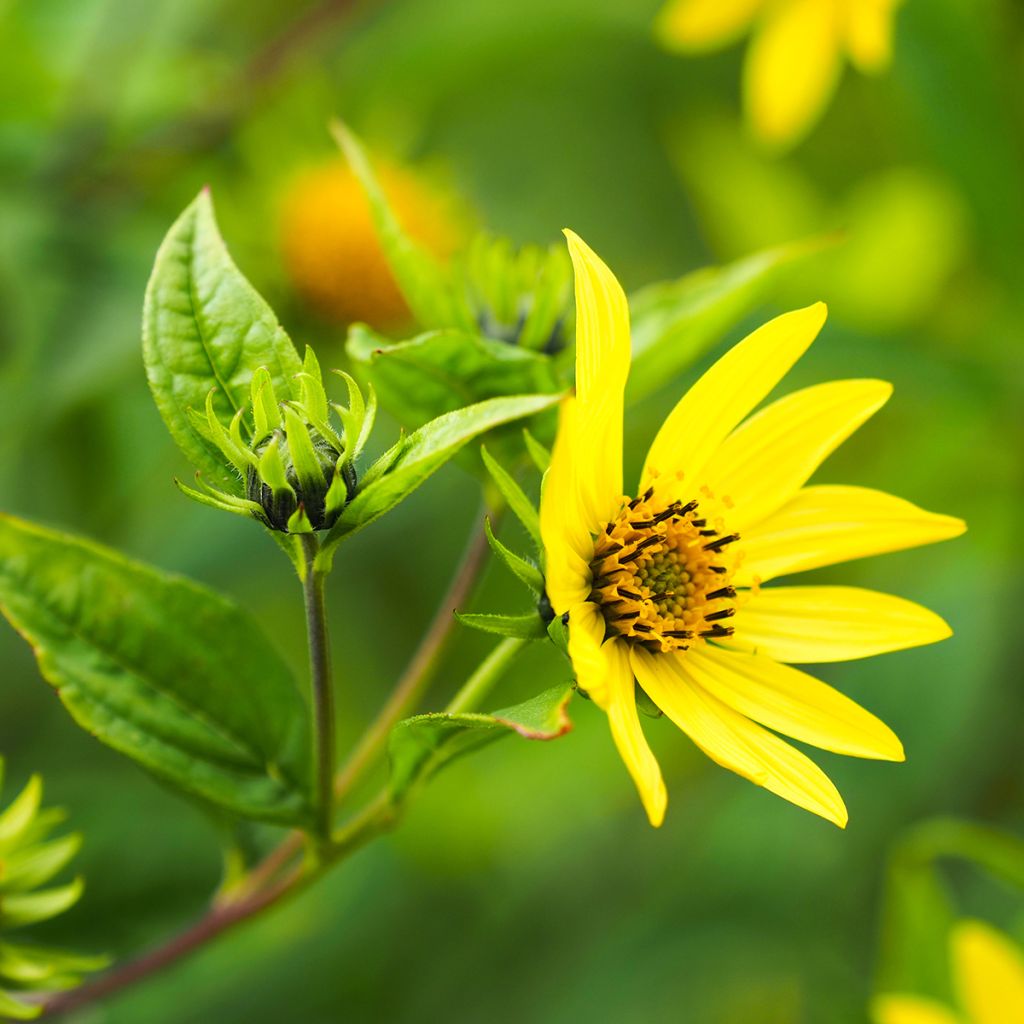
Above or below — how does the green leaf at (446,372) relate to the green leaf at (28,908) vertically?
above

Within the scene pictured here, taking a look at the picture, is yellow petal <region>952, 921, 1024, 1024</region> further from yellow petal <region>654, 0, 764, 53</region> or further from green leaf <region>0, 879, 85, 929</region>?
yellow petal <region>654, 0, 764, 53</region>

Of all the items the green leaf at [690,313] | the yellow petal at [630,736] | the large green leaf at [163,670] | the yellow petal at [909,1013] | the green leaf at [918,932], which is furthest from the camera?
the green leaf at [918,932]

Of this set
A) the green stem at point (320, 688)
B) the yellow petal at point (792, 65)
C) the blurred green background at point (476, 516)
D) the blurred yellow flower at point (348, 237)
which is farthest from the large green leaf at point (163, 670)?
the yellow petal at point (792, 65)

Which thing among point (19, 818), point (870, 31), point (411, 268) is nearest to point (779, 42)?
point (870, 31)

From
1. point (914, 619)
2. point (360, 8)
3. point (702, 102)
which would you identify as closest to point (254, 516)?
point (914, 619)

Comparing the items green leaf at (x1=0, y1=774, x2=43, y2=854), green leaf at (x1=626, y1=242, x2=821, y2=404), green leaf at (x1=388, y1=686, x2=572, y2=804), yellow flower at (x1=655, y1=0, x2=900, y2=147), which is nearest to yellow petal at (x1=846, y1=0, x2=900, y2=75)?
yellow flower at (x1=655, y1=0, x2=900, y2=147)

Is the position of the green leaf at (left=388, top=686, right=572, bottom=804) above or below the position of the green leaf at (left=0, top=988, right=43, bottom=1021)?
above

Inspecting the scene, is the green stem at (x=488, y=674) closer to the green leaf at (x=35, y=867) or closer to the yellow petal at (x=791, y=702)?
the yellow petal at (x=791, y=702)
